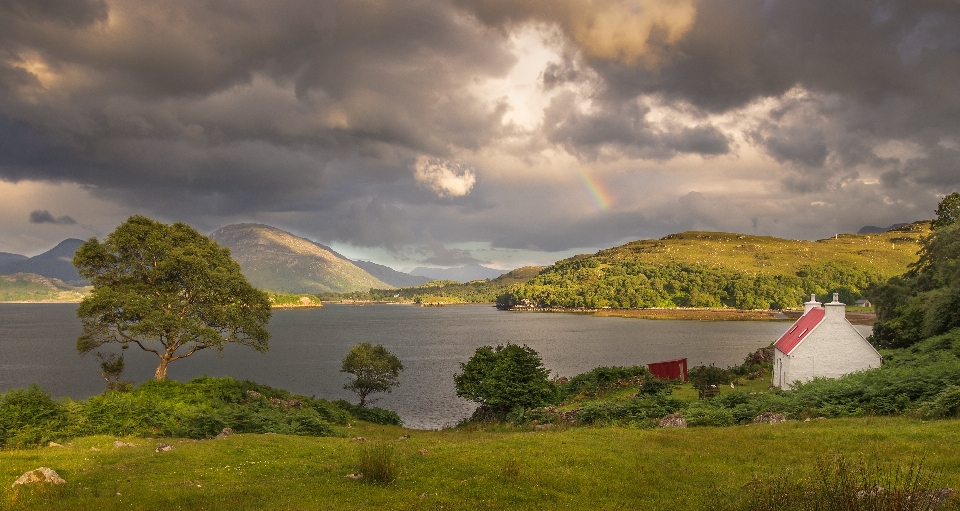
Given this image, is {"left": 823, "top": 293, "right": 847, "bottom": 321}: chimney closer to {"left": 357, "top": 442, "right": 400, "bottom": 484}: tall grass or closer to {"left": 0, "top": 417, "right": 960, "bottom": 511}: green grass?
{"left": 0, "top": 417, "right": 960, "bottom": 511}: green grass

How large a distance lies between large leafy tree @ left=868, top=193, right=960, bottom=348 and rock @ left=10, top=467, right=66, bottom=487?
54076 mm

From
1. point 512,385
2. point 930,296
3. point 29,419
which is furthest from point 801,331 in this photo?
point 29,419

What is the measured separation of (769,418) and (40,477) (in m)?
26.4

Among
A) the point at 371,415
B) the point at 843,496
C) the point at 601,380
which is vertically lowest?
the point at 371,415

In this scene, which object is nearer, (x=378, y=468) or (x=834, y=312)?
(x=378, y=468)

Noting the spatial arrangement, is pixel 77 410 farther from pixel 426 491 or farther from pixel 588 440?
pixel 588 440

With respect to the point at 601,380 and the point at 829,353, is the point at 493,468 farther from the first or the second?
the point at 829,353

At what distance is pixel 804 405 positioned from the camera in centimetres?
2488

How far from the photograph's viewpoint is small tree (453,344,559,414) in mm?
38906

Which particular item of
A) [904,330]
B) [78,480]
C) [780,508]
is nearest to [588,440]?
[780,508]

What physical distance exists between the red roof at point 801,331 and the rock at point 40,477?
1547 inches

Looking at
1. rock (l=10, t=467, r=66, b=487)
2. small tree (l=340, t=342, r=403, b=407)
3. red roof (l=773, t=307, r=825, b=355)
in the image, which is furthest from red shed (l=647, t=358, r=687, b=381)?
rock (l=10, t=467, r=66, b=487)

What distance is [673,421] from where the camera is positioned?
82.8 ft

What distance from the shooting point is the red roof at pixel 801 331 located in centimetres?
3743
